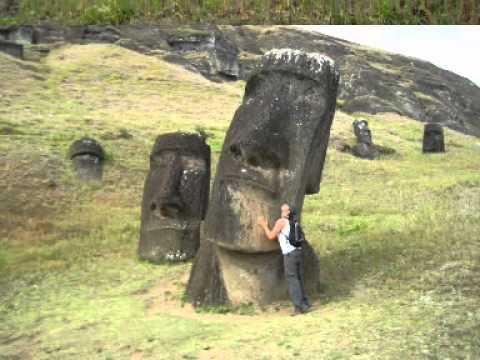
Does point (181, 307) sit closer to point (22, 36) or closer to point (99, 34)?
point (22, 36)

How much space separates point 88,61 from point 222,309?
142 ft

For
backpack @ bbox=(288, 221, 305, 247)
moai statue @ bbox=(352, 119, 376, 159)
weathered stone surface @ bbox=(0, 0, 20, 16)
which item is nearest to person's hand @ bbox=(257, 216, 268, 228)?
backpack @ bbox=(288, 221, 305, 247)

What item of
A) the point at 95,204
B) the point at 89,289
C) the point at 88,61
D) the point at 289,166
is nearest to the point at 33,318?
the point at 89,289

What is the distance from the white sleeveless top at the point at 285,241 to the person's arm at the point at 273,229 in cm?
6

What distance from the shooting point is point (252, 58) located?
6656cm

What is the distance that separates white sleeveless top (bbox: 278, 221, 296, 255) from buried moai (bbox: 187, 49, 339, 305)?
0.34m

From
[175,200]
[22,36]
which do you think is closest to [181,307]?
[175,200]

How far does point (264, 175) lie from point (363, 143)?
25.7m

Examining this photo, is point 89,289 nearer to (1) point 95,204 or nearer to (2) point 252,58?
(1) point 95,204

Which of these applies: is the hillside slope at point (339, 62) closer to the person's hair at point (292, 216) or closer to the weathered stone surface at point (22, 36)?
the weathered stone surface at point (22, 36)

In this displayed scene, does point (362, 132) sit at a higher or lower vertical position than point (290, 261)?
lower

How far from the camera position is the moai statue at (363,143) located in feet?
108

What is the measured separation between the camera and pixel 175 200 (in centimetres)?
1302

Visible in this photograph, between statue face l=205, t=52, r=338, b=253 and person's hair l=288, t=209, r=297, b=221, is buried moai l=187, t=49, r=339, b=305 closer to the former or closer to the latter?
statue face l=205, t=52, r=338, b=253
